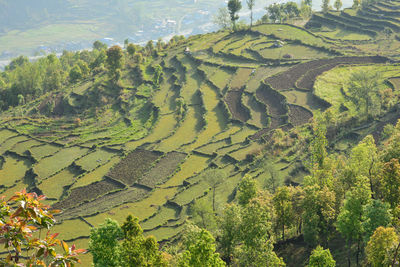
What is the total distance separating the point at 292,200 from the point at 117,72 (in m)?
79.5

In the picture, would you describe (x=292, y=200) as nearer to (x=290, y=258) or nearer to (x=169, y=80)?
(x=290, y=258)

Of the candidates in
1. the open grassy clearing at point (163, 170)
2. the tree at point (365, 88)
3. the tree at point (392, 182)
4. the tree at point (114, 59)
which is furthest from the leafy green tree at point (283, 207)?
the tree at point (114, 59)

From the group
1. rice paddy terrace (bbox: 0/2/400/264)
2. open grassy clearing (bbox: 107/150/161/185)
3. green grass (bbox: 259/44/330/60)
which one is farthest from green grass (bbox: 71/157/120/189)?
green grass (bbox: 259/44/330/60)

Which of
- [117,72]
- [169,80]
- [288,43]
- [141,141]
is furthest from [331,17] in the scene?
[141,141]

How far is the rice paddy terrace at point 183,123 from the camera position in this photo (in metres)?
70.3

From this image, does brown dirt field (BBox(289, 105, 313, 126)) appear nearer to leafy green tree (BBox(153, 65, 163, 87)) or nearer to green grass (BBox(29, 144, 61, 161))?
leafy green tree (BBox(153, 65, 163, 87))

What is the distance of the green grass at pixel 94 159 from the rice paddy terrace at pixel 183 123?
1.04 feet

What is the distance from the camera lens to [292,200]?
51.1m

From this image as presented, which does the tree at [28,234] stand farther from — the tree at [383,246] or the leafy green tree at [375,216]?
the leafy green tree at [375,216]

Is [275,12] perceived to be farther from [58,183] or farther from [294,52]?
[58,183]

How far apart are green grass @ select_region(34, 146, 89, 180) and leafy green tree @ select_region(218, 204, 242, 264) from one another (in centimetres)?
4491

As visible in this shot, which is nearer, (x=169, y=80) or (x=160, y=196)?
(x=160, y=196)

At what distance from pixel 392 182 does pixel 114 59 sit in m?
90.4

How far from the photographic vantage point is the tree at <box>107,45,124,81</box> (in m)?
116
